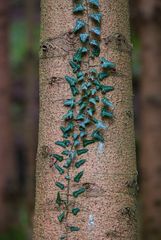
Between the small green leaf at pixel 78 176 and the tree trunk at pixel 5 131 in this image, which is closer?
the small green leaf at pixel 78 176

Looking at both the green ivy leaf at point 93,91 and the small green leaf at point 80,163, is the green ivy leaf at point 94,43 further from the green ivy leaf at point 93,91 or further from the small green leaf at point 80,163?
the small green leaf at point 80,163

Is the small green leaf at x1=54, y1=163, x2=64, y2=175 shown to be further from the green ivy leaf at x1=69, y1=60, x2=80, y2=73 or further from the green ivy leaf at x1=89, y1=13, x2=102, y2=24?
the green ivy leaf at x1=89, y1=13, x2=102, y2=24

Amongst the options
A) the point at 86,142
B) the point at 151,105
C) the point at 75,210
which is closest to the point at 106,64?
the point at 86,142

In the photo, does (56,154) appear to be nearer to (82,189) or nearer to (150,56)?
(82,189)

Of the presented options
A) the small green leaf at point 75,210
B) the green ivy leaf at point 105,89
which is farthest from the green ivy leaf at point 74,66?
the small green leaf at point 75,210

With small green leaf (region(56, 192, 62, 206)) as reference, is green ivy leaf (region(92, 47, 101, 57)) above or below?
above

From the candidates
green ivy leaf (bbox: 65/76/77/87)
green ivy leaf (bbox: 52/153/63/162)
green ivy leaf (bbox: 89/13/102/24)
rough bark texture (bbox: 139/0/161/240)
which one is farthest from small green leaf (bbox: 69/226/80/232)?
rough bark texture (bbox: 139/0/161/240)

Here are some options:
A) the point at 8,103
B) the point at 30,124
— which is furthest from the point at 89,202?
the point at 30,124
